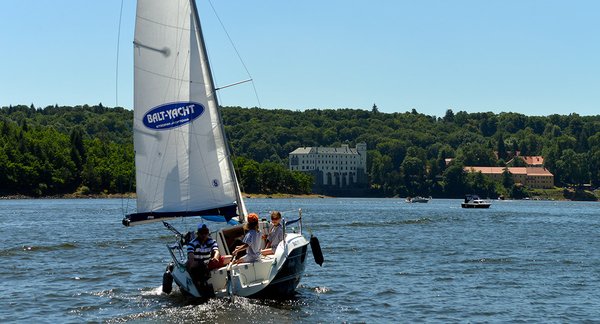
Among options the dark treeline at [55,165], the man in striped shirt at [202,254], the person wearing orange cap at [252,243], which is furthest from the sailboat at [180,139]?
the dark treeline at [55,165]

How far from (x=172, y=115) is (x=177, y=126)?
1.20 ft

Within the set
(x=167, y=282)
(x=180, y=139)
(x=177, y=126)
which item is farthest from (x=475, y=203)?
(x=177, y=126)

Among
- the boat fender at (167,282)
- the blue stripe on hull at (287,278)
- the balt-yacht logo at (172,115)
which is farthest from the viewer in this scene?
the boat fender at (167,282)

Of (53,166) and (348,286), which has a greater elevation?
(53,166)

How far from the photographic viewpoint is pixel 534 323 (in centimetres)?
1731

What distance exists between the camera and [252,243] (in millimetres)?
17703

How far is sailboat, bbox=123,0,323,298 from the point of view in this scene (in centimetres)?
1891

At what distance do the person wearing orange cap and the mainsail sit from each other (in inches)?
81.5

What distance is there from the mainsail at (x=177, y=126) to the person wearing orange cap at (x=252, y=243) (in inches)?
81.5

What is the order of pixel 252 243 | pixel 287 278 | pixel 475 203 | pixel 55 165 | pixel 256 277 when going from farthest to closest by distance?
pixel 55 165 < pixel 475 203 < pixel 287 278 < pixel 256 277 < pixel 252 243

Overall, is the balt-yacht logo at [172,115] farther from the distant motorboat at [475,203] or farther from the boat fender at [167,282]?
the distant motorboat at [475,203]

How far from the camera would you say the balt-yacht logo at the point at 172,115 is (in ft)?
63.4

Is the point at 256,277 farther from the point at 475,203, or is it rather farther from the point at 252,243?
the point at 475,203

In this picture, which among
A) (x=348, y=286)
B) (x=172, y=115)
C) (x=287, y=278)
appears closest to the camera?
(x=287, y=278)
